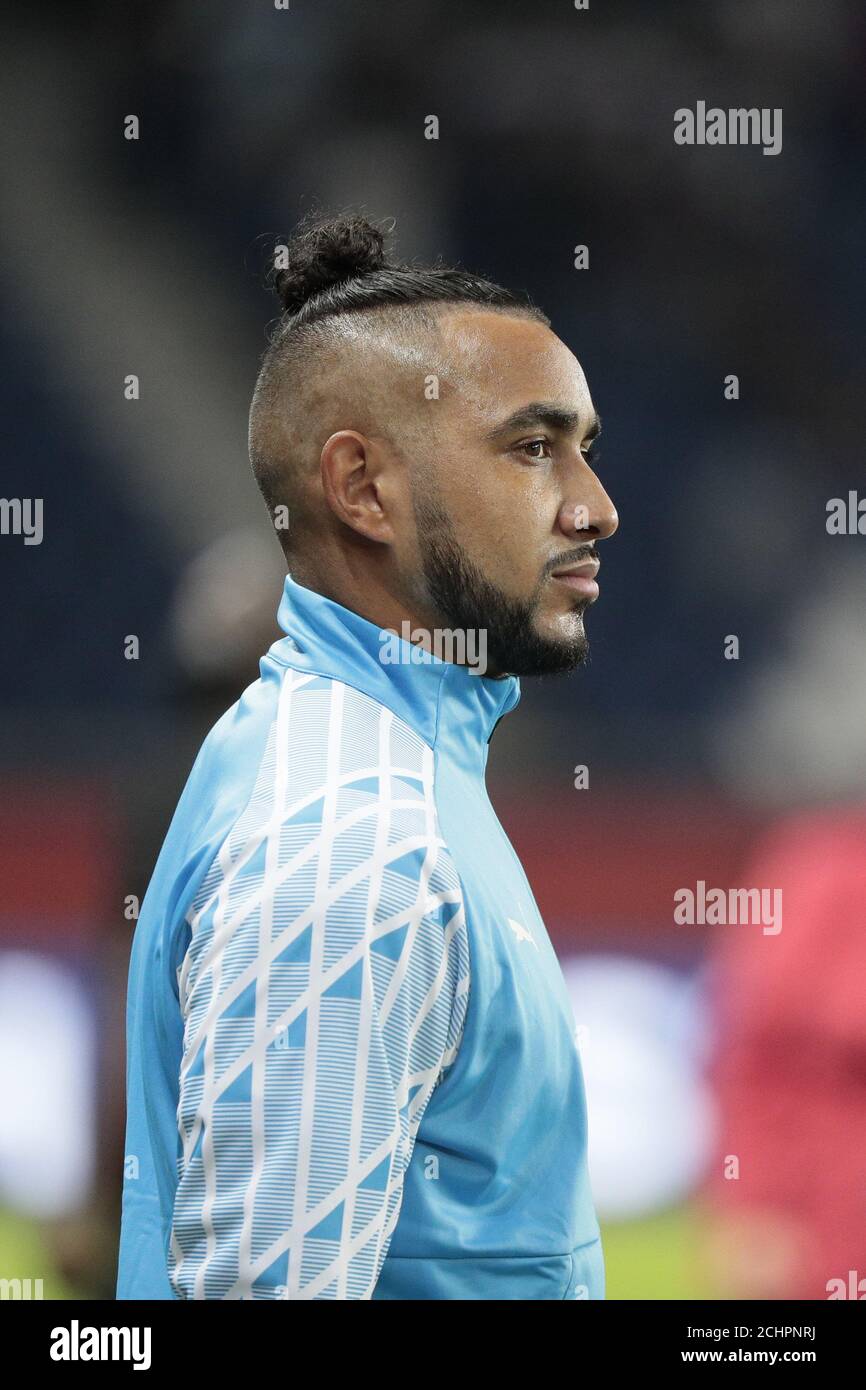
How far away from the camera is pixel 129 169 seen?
351 cm

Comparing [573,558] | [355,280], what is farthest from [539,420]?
[355,280]

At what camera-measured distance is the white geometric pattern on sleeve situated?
0.91 meters

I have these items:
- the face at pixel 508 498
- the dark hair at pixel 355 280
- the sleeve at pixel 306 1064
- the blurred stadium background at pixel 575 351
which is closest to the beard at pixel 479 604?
the face at pixel 508 498

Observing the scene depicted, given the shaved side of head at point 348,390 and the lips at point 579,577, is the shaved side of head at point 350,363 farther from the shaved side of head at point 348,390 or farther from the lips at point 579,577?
the lips at point 579,577

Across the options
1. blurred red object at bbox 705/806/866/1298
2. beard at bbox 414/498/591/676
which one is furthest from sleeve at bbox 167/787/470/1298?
blurred red object at bbox 705/806/866/1298

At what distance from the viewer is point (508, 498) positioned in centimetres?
123

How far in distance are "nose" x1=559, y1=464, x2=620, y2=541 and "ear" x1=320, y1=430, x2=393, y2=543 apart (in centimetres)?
15

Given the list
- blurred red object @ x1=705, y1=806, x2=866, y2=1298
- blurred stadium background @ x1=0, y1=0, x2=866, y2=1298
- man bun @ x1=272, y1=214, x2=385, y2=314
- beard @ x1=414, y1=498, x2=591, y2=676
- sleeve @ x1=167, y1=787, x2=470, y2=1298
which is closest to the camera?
sleeve @ x1=167, y1=787, x2=470, y2=1298

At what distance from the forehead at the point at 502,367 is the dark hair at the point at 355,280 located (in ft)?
0.11

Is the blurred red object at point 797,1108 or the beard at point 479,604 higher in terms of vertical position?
the beard at point 479,604

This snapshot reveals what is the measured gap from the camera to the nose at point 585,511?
1.25 metres

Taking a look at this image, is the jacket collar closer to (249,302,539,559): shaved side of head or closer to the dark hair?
(249,302,539,559): shaved side of head

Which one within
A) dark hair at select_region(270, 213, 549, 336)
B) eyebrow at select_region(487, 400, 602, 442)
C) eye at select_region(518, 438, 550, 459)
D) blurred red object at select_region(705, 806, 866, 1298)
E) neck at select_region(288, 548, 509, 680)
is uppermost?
dark hair at select_region(270, 213, 549, 336)
